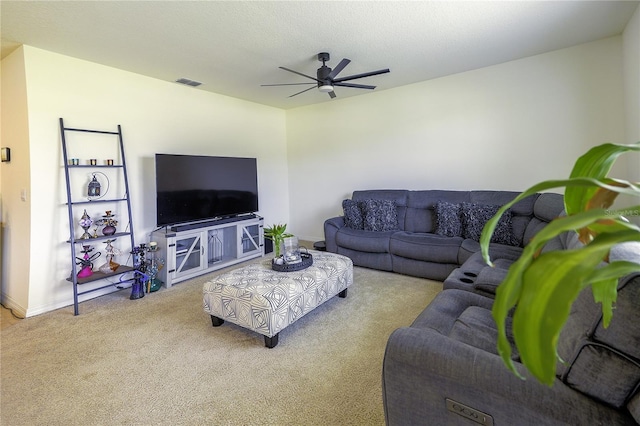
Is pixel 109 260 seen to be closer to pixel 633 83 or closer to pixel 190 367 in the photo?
pixel 190 367

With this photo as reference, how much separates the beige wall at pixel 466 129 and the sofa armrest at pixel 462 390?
332 centimetres

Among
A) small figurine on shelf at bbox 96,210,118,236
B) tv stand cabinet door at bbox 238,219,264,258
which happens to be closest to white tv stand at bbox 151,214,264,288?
tv stand cabinet door at bbox 238,219,264,258

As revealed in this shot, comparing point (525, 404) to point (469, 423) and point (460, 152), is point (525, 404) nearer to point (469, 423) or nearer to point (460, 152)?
point (469, 423)

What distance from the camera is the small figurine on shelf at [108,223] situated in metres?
3.15

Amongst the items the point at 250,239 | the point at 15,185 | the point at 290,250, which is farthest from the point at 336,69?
the point at 15,185

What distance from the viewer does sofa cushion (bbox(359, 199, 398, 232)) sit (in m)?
4.03

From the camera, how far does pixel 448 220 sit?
3.62 m

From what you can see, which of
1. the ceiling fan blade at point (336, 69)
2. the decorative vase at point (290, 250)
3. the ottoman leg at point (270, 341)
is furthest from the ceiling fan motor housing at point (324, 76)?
the ottoman leg at point (270, 341)

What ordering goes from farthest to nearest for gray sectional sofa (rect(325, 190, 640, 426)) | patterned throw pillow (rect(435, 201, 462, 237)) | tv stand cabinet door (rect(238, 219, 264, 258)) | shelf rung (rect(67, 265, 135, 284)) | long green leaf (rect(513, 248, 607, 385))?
tv stand cabinet door (rect(238, 219, 264, 258))
patterned throw pillow (rect(435, 201, 462, 237))
shelf rung (rect(67, 265, 135, 284))
gray sectional sofa (rect(325, 190, 640, 426))
long green leaf (rect(513, 248, 607, 385))

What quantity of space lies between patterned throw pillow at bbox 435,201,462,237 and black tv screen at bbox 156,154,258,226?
271 centimetres

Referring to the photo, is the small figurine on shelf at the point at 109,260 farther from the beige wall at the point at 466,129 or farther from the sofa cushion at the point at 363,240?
the beige wall at the point at 466,129

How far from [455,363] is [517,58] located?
3.92m

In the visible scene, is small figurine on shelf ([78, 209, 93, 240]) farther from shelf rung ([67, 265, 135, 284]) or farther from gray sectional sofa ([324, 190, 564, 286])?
gray sectional sofa ([324, 190, 564, 286])

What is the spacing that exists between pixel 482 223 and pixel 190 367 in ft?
10.4
